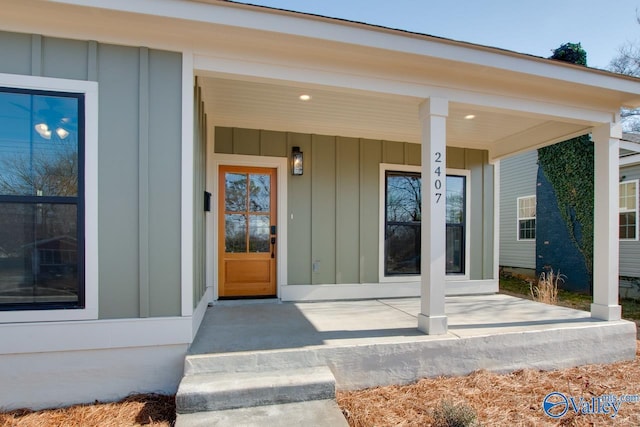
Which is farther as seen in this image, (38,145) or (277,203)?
(277,203)

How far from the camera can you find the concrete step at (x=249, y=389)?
233cm

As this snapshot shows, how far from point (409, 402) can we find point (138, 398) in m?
2.10

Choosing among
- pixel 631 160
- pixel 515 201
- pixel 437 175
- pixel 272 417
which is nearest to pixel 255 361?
pixel 272 417

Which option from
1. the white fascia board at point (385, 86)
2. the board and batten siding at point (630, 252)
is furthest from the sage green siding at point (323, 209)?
the board and batten siding at point (630, 252)

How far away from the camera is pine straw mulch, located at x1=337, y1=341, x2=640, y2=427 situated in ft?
8.13

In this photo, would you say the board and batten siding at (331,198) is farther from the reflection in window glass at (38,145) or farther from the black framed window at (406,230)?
the reflection in window glass at (38,145)

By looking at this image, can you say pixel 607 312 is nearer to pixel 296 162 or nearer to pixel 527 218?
pixel 296 162

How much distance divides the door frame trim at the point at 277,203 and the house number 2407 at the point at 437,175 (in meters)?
2.20

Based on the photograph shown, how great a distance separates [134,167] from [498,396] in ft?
11.4

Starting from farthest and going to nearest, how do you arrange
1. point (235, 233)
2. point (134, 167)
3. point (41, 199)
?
point (235, 233)
point (134, 167)
point (41, 199)

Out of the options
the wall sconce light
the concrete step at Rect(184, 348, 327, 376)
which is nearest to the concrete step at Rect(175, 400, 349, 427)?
the concrete step at Rect(184, 348, 327, 376)

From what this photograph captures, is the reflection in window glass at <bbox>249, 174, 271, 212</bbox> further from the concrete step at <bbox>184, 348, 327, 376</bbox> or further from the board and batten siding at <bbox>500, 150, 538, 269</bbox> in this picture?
A: the board and batten siding at <bbox>500, 150, 538, 269</bbox>

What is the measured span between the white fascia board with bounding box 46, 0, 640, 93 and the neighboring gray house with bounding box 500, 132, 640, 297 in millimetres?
5098

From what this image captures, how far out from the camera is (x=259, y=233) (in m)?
4.84
